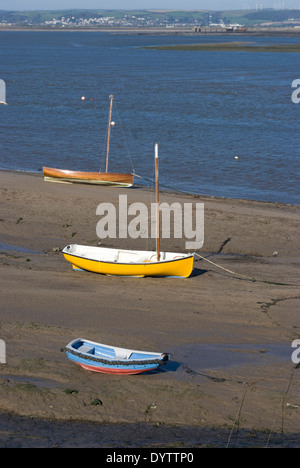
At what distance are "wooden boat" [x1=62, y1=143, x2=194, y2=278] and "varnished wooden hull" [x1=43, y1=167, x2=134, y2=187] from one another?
30.4ft

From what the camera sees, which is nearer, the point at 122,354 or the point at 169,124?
the point at 122,354

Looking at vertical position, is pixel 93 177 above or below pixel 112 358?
above

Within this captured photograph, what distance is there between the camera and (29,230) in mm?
21422

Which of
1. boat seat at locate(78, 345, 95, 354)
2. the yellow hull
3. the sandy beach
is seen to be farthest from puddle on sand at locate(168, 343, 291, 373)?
the yellow hull

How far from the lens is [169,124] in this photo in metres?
44.5

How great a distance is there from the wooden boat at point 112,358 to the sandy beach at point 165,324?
231 millimetres

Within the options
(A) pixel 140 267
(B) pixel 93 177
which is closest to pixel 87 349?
(A) pixel 140 267

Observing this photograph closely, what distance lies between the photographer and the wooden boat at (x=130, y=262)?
55.3ft

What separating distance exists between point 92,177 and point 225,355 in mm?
15428

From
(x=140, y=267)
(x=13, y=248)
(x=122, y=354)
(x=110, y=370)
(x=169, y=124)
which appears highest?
(x=169, y=124)

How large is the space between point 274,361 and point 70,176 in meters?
16.5

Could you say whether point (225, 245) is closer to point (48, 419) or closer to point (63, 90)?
point (48, 419)

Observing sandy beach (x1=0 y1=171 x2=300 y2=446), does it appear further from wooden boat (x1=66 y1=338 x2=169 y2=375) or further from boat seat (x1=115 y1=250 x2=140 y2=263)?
boat seat (x1=115 y1=250 x2=140 y2=263)

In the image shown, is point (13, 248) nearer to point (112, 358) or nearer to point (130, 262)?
point (130, 262)
